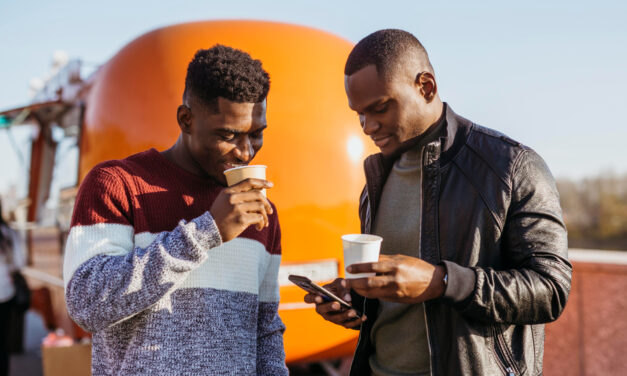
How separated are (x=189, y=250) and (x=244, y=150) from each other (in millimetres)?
493

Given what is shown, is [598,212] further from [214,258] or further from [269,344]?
[214,258]

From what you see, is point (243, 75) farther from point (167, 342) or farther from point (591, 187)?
point (591, 187)

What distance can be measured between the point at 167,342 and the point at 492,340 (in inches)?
39.3

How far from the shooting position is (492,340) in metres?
1.57

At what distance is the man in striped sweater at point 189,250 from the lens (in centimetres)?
142

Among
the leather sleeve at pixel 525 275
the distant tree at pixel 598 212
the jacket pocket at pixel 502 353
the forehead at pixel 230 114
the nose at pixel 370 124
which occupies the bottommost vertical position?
the distant tree at pixel 598 212

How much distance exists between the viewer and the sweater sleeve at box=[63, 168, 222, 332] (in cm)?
140

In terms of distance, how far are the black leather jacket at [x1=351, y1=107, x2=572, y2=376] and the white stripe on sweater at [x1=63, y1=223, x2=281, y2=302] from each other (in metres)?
0.59

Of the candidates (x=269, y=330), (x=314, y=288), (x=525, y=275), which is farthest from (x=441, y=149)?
(x=269, y=330)

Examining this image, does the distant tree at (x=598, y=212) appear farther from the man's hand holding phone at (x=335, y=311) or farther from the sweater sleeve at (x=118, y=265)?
the sweater sleeve at (x=118, y=265)

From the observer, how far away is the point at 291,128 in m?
3.21

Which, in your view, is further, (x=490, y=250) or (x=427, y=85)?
(x=427, y=85)

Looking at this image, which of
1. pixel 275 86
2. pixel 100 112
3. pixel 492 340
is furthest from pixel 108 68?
pixel 492 340

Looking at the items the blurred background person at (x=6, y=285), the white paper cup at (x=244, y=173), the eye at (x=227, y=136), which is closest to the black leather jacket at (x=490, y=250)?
the white paper cup at (x=244, y=173)
